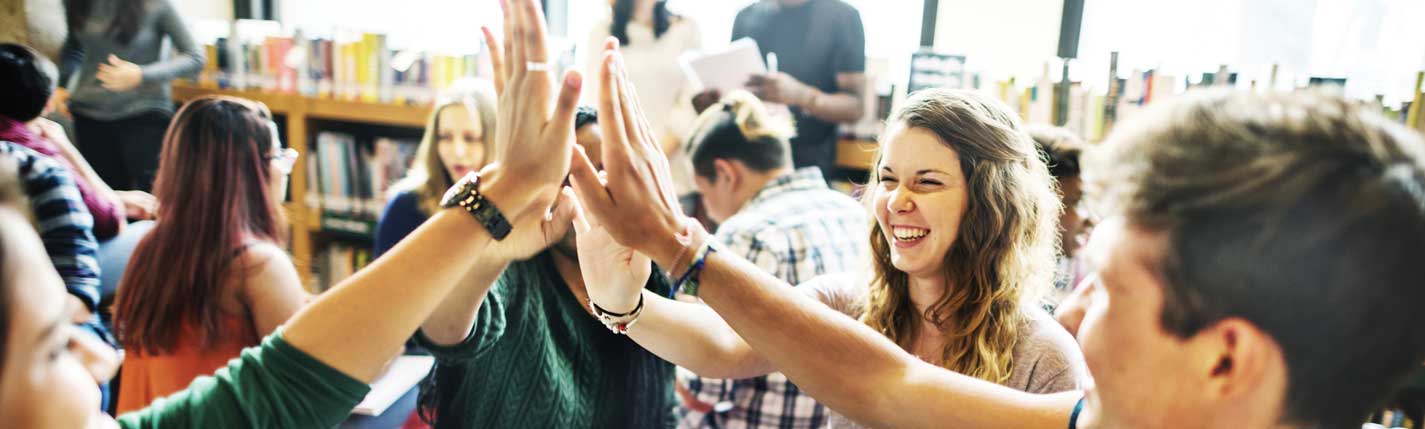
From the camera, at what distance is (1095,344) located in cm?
81

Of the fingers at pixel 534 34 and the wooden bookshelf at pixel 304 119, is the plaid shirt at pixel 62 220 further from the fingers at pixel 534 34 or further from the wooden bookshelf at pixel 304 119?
the wooden bookshelf at pixel 304 119

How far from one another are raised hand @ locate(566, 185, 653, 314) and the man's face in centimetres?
61

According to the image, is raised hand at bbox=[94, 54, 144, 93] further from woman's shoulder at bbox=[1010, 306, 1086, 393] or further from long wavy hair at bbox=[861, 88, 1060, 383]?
woman's shoulder at bbox=[1010, 306, 1086, 393]

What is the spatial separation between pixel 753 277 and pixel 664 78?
269 centimetres

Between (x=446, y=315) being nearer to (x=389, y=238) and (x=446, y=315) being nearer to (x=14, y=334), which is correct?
(x=14, y=334)

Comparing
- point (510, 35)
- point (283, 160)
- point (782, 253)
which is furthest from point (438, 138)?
point (510, 35)

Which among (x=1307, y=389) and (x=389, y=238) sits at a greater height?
(x=1307, y=389)

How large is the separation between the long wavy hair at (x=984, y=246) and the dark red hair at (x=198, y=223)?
1330 mm

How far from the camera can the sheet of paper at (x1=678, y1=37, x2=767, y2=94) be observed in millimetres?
3327

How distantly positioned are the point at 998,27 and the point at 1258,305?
3.72 meters

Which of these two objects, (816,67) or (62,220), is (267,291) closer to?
(62,220)

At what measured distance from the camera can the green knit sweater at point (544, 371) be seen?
151cm

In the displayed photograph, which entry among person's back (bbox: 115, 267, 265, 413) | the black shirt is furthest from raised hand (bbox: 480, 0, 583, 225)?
the black shirt

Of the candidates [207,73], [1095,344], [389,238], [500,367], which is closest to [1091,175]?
[1095,344]
